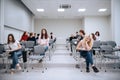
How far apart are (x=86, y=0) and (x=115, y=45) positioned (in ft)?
10.8

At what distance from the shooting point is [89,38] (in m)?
5.88

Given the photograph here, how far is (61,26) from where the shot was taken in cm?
1814

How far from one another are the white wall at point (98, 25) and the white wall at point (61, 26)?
2.18 meters

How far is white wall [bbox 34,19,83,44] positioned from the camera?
1809cm

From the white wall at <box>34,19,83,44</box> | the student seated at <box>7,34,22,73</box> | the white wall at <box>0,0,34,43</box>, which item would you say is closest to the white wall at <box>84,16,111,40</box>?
the white wall at <box>34,19,83,44</box>

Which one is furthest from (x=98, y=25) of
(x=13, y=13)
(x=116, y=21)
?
(x=13, y=13)

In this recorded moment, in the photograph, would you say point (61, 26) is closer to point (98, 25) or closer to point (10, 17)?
point (98, 25)

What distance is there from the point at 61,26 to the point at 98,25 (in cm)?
381

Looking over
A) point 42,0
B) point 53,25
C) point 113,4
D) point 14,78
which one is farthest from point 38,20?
point 14,78

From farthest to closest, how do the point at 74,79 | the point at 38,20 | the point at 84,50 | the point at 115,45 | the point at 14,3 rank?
1. the point at 38,20
2. the point at 14,3
3. the point at 115,45
4. the point at 84,50
5. the point at 74,79

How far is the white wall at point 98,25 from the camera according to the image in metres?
16.0

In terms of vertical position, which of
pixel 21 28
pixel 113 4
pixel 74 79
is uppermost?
pixel 113 4

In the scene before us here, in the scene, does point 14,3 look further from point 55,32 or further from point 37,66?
point 55,32

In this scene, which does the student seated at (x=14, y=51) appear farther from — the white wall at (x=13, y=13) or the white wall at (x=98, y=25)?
the white wall at (x=98, y=25)
